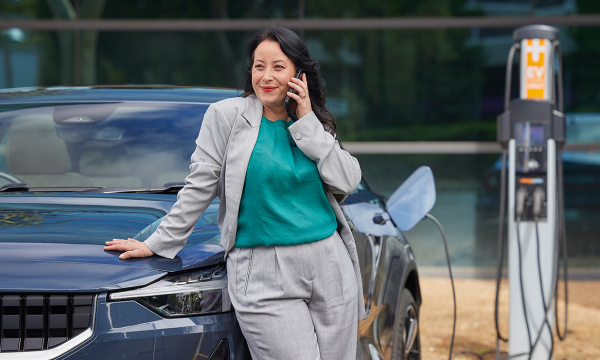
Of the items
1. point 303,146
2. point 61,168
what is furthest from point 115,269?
point 61,168

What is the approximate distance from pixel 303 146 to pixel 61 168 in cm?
147

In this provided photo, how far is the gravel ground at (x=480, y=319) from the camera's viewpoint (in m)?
5.62

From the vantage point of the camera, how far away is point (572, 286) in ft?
26.0

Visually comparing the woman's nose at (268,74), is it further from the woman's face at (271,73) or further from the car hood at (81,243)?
the car hood at (81,243)

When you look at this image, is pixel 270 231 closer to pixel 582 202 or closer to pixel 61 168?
pixel 61 168

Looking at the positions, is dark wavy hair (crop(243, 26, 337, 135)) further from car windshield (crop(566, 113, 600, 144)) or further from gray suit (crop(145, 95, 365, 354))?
car windshield (crop(566, 113, 600, 144))

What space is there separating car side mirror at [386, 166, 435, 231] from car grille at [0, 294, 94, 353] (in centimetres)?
194

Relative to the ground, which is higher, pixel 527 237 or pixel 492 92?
pixel 492 92

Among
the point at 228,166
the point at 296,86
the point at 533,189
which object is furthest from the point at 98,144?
the point at 533,189

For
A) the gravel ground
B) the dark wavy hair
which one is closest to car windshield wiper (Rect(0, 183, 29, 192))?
the dark wavy hair

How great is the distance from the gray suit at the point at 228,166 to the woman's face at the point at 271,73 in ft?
0.20

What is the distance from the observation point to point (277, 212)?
2459 mm

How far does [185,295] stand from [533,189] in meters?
2.87

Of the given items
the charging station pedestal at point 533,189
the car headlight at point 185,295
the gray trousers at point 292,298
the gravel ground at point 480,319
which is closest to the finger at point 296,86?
the gray trousers at point 292,298
